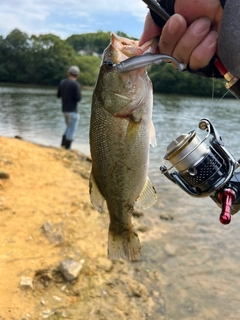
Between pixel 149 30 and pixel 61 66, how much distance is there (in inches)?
2060

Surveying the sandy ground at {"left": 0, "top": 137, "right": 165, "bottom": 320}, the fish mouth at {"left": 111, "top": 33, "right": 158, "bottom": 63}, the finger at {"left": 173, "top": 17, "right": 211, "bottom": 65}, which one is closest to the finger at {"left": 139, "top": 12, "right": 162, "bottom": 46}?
the fish mouth at {"left": 111, "top": 33, "right": 158, "bottom": 63}

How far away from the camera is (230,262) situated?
5.21 meters

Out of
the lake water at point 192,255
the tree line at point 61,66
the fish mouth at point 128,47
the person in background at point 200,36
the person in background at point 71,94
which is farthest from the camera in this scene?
the tree line at point 61,66

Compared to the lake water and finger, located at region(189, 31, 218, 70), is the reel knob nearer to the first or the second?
the lake water

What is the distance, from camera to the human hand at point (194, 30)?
1804 millimetres

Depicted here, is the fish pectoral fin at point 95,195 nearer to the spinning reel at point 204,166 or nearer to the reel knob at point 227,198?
the spinning reel at point 204,166

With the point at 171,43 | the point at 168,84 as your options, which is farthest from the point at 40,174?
the point at 168,84

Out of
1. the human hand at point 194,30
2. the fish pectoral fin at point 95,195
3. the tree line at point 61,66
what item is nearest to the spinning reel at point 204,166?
the fish pectoral fin at point 95,195

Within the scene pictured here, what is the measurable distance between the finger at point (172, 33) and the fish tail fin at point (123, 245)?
1.23 metres

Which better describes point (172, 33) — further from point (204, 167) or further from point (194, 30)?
point (204, 167)

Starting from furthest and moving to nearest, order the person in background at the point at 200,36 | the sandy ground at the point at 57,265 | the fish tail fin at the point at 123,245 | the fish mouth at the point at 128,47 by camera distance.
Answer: the sandy ground at the point at 57,265
the fish tail fin at the point at 123,245
the fish mouth at the point at 128,47
the person in background at the point at 200,36

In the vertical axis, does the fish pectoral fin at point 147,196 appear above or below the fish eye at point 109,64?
below

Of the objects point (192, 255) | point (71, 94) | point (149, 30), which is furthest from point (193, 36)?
point (71, 94)

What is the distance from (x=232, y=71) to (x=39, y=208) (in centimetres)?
437
